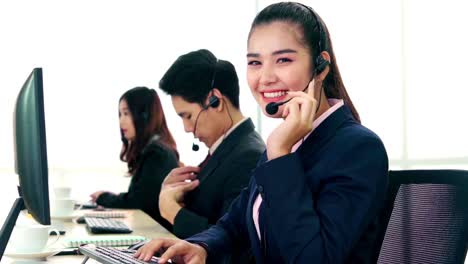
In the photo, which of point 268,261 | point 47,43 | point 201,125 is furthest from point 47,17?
point 268,261

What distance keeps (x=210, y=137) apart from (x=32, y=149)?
1217 millimetres

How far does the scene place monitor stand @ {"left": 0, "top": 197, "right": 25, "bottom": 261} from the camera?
1364 millimetres

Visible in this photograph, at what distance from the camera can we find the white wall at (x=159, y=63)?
5.39 meters

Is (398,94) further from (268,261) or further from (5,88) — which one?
(268,261)

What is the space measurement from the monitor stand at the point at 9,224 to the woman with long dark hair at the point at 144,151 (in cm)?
183

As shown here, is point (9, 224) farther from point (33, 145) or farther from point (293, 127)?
point (293, 127)

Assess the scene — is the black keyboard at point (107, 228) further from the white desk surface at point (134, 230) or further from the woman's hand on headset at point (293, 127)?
the woman's hand on headset at point (293, 127)

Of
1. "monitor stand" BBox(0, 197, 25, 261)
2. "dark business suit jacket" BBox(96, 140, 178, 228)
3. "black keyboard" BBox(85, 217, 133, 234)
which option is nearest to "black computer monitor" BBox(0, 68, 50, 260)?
"monitor stand" BBox(0, 197, 25, 261)

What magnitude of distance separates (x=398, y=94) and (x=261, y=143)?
11.4 feet

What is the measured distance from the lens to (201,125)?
2461mm

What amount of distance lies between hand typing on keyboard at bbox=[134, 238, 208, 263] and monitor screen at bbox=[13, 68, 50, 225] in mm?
208

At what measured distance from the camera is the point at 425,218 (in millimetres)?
1284

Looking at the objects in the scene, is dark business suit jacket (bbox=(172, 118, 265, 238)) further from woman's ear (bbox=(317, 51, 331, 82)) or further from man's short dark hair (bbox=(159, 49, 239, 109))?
woman's ear (bbox=(317, 51, 331, 82))

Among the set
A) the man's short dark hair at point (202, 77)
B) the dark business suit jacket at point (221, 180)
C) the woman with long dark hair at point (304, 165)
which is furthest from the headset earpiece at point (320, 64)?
the man's short dark hair at point (202, 77)
